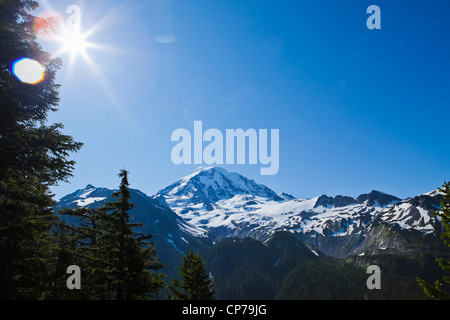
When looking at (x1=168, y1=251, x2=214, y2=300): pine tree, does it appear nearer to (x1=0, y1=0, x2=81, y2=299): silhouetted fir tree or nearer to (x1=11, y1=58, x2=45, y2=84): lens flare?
(x1=0, y1=0, x2=81, y2=299): silhouetted fir tree

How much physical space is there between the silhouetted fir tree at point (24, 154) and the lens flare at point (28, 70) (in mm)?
188

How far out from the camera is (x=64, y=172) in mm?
12812

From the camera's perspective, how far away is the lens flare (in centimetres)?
1280

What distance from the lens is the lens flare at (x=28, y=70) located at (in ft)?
42.0

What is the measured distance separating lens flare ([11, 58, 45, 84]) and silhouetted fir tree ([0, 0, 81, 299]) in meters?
0.19

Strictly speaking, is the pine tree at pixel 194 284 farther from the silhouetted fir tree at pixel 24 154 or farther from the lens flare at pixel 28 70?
the lens flare at pixel 28 70

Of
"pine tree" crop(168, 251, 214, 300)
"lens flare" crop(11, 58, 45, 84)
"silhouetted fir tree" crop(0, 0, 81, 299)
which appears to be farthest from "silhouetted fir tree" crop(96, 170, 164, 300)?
"lens flare" crop(11, 58, 45, 84)
